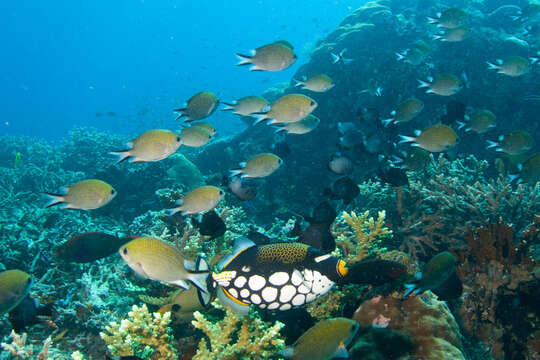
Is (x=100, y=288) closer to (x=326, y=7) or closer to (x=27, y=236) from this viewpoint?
(x=27, y=236)

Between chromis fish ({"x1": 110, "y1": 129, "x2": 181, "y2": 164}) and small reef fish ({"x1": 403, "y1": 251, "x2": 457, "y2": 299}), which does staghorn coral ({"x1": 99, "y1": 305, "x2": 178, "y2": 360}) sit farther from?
small reef fish ({"x1": 403, "y1": 251, "x2": 457, "y2": 299})

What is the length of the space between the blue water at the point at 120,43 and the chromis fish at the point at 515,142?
102853 mm

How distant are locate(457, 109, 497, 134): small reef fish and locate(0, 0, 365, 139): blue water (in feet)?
335

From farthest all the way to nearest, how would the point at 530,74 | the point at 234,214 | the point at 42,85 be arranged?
the point at 42,85 < the point at 530,74 < the point at 234,214

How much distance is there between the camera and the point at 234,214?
6.07 metres

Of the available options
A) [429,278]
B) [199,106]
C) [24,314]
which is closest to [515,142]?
[429,278]

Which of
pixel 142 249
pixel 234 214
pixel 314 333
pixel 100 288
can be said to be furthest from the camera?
pixel 234 214

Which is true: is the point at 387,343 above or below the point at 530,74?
above

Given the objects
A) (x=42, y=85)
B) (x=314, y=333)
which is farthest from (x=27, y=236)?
(x=42, y=85)

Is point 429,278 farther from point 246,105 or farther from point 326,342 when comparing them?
point 246,105

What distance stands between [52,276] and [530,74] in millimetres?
15299

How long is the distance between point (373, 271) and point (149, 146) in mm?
2950

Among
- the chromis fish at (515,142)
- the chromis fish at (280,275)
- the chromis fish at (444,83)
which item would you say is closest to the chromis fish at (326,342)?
the chromis fish at (280,275)

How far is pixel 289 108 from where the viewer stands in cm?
466
